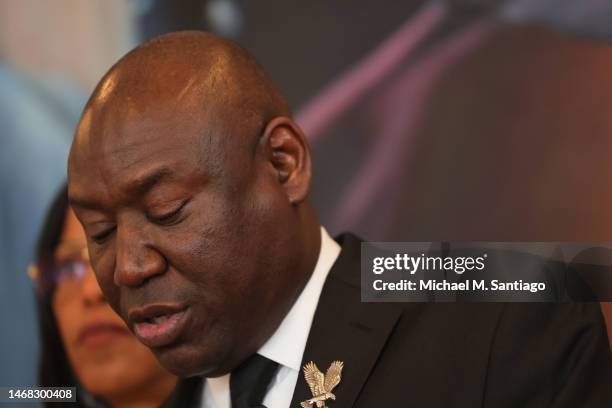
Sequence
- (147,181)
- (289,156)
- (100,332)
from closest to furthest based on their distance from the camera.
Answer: (147,181)
(289,156)
(100,332)

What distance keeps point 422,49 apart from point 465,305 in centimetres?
94

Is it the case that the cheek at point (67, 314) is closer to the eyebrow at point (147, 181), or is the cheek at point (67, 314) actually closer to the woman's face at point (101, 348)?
the woman's face at point (101, 348)

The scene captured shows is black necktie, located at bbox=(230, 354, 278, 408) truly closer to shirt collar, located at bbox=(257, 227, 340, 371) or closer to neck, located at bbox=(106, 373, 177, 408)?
shirt collar, located at bbox=(257, 227, 340, 371)

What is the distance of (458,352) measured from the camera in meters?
1.38

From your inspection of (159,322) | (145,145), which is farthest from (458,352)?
(145,145)

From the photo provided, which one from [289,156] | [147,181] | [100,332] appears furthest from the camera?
[100,332]

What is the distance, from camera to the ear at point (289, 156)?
1409mm

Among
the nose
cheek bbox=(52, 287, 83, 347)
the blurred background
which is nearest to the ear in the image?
the nose

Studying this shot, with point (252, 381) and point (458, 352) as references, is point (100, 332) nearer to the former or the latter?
point (252, 381)

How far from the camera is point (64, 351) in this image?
7.84 feet

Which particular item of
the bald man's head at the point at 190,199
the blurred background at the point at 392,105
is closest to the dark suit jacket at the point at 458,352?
the bald man's head at the point at 190,199

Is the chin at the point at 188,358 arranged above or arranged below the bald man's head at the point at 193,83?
below

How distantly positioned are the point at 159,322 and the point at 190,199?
0.19 meters

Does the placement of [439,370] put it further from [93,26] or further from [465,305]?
[93,26]
